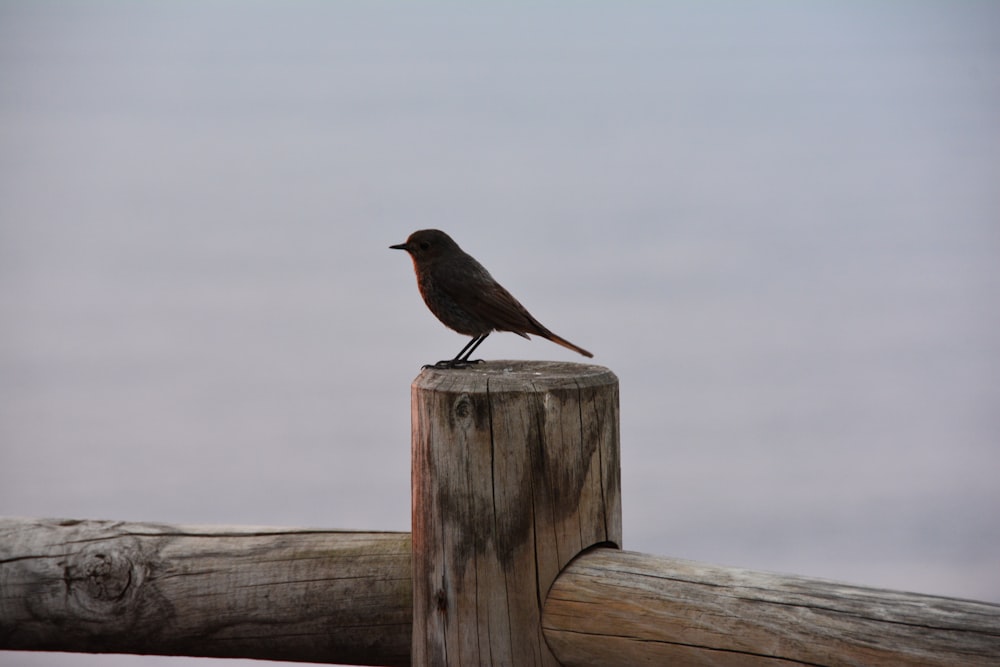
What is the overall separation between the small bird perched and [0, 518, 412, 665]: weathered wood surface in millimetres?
930

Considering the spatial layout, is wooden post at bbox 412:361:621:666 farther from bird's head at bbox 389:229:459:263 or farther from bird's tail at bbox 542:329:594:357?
bird's head at bbox 389:229:459:263

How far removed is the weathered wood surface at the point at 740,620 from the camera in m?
1.79

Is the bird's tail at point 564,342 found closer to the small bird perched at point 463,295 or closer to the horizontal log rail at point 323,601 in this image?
the small bird perched at point 463,295

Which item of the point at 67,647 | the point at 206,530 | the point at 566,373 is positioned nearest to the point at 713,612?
the point at 566,373

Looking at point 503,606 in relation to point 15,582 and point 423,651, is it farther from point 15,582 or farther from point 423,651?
point 15,582

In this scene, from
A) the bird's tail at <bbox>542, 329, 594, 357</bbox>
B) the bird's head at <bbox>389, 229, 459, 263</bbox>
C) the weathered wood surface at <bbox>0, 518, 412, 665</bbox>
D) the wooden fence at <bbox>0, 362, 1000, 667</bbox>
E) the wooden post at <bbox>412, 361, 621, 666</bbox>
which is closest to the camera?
the wooden fence at <bbox>0, 362, 1000, 667</bbox>

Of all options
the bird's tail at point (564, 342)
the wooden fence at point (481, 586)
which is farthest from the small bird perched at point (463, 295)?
the wooden fence at point (481, 586)

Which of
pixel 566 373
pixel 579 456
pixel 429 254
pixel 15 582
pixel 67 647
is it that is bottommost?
pixel 67 647

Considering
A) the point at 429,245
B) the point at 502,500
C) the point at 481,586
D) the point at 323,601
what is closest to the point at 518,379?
the point at 502,500

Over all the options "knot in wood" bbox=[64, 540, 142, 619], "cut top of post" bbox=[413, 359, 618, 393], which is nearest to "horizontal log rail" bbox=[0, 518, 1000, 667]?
"knot in wood" bbox=[64, 540, 142, 619]

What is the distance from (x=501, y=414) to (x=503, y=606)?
40cm

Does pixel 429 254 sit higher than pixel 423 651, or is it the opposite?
pixel 429 254

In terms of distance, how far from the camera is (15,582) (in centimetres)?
280

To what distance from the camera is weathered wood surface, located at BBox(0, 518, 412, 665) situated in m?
2.59
